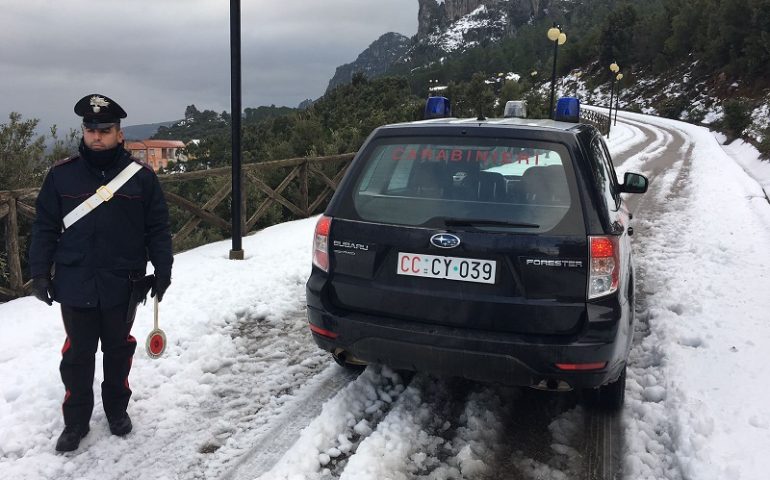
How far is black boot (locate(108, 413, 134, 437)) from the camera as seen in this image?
318 centimetres

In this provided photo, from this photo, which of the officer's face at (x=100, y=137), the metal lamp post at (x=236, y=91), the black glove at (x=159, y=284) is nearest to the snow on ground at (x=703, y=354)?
the black glove at (x=159, y=284)

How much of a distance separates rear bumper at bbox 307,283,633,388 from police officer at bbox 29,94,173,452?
1.22 metres

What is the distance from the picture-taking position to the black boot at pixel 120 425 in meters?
3.18

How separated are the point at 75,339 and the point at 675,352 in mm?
4004

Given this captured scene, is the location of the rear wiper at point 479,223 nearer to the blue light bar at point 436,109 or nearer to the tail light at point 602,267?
the tail light at point 602,267

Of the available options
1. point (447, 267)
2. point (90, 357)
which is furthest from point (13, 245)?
point (447, 267)

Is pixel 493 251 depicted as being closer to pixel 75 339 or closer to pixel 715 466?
pixel 715 466

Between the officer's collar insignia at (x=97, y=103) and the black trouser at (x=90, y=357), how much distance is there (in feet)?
3.45

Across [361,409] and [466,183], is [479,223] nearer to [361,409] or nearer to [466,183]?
[466,183]

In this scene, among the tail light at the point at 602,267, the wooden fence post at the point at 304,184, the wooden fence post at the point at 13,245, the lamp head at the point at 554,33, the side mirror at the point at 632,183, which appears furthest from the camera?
the lamp head at the point at 554,33

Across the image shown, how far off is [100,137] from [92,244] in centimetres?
56

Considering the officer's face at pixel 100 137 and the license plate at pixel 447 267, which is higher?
the officer's face at pixel 100 137

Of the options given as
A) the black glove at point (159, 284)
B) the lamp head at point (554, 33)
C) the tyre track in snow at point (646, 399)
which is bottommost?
the tyre track in snow at point (646, 399)

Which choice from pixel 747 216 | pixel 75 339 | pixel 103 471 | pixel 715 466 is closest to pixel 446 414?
pixel 715 466
